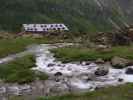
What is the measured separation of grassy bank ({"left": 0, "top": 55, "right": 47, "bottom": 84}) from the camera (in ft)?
170

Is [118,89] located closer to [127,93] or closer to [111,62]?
[127,93]

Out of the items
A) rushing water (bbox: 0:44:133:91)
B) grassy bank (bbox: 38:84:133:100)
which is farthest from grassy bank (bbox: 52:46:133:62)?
grassy bank (bbox: 38:84:133:100)

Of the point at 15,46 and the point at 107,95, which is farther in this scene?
the point at 15,46

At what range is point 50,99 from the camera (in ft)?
124

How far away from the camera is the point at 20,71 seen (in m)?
57.6

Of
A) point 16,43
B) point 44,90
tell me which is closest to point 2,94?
point 44,90

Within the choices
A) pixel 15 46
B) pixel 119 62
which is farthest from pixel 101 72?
pixel 15 46

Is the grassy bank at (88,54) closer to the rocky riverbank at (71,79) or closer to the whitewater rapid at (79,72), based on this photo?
the whitewater rapid at (79,72)

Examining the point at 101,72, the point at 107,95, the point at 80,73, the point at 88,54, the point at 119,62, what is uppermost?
the point at 88,54

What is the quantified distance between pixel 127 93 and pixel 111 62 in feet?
74.8

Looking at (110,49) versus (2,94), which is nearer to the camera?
(2,94)

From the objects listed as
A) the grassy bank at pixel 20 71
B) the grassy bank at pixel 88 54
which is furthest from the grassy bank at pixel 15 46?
the grassy bank at pixel 20 71

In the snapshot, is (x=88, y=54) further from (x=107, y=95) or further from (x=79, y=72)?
(x=107, y=95)

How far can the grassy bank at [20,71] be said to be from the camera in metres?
51.9
